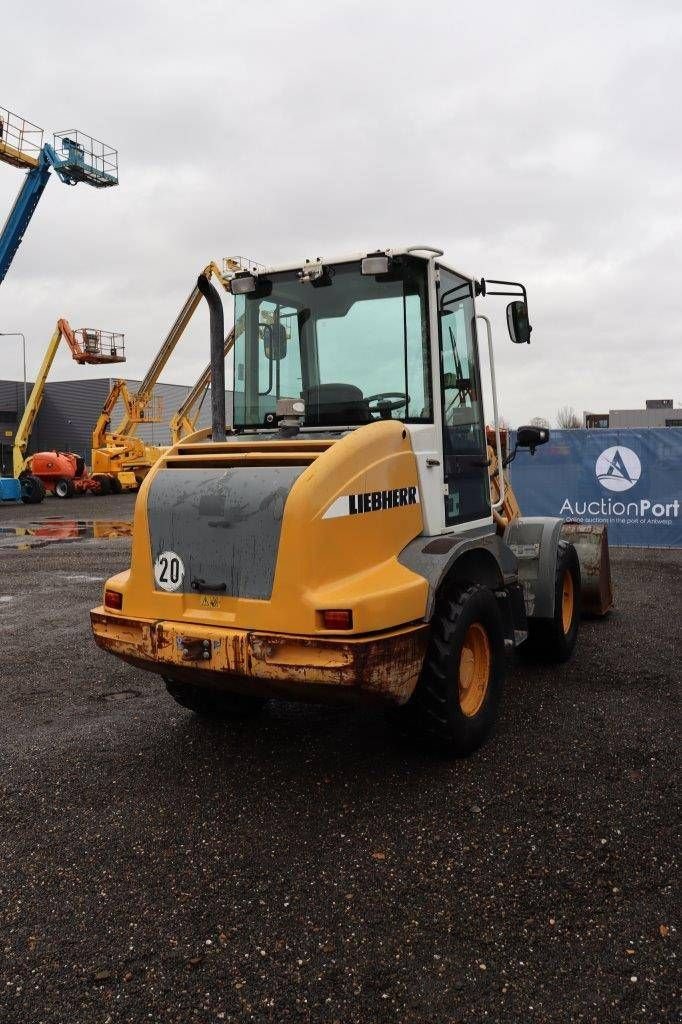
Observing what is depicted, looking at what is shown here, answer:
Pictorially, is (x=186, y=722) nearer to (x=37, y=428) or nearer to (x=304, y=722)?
(x=304, y=722)

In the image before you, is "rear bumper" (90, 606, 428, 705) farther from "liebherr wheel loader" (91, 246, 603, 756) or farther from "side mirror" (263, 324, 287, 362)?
"side mirror" (263, 324, 287, 362)

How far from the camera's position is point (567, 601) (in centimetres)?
625

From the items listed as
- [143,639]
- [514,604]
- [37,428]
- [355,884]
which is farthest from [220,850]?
[37,428]

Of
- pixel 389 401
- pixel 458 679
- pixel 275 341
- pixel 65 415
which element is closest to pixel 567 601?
pixel 458 679

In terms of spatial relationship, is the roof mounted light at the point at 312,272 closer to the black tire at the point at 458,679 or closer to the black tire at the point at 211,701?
the black tire at the point at 458,679

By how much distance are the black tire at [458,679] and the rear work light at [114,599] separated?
164 centimetres

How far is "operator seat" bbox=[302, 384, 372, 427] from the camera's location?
4.31m

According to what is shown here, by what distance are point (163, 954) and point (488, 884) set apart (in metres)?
1.28

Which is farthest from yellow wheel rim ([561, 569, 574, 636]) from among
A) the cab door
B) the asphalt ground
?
the cab door

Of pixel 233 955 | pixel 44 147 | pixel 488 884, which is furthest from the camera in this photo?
pixel 44 147

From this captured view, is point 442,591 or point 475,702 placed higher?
point 442,591

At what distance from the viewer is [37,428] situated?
55312mm

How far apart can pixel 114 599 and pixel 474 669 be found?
2078 mm

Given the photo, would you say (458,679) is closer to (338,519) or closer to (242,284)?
(338,519)
